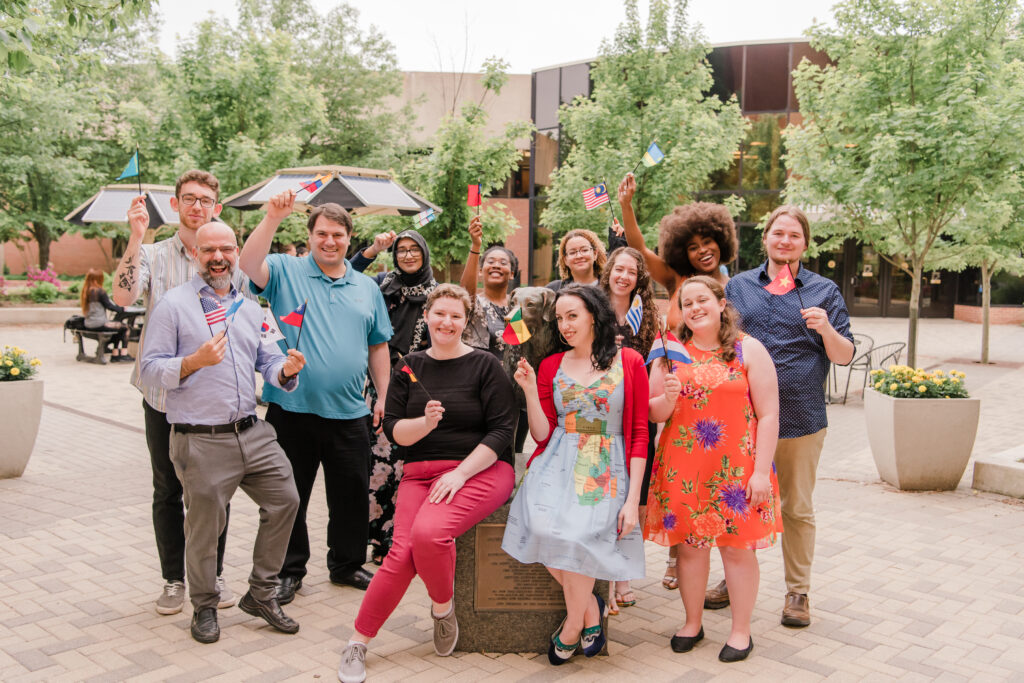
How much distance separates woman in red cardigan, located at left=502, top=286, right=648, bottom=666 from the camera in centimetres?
361

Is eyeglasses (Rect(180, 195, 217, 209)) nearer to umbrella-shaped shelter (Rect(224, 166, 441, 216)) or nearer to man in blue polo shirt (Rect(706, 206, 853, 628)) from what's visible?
man in blue polo shirt (Rect(706, 206, 853, 628))

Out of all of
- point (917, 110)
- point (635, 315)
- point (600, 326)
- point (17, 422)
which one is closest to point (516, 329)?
point (600, 326)

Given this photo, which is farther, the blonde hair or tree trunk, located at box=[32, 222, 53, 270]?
tree trunk, located at box=[32, 222, 53, 270]

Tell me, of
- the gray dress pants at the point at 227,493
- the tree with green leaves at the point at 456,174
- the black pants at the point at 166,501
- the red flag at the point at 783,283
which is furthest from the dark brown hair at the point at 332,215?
the tree with green leaves at the point at 456,174

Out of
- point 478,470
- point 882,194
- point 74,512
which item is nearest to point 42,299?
point 74,512

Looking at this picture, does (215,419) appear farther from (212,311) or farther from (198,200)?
(198,200)

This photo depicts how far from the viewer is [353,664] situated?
11.7 feet

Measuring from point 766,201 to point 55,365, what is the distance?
21.6m

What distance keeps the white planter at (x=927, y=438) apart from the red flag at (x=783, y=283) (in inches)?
127

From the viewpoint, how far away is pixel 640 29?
1591 centimetres

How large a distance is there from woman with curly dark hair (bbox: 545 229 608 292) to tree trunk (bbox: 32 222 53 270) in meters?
24.1

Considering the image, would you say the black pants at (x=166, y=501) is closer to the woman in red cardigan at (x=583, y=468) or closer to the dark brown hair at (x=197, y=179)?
the dark brown hair at (x=197, y=179)

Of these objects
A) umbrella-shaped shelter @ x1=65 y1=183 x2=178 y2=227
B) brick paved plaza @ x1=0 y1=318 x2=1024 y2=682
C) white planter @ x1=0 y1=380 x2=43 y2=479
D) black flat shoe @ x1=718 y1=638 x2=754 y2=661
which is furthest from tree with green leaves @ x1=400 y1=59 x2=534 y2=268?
black flat shoe @ x1=718 y1=638 x2=754 y2=661

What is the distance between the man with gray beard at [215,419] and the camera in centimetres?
377
